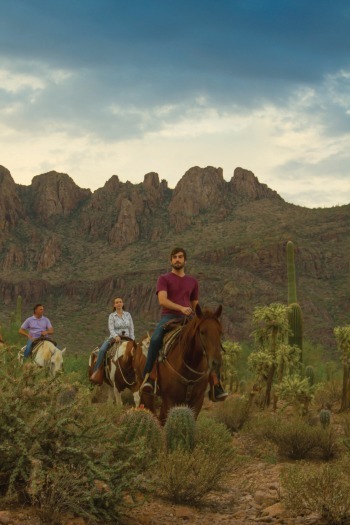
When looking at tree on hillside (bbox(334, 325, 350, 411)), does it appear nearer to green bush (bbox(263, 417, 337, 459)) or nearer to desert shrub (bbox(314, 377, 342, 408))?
desert shrub (bbox(314, 377, 342, 408))

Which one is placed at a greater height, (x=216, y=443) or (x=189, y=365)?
(x=189, y=365)

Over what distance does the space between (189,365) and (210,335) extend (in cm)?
88

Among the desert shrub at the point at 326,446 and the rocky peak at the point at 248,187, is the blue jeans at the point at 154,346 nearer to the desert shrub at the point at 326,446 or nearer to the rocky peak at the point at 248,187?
the desert shrub at the point at 326,446

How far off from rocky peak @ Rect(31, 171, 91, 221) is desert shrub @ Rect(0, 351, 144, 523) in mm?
115341

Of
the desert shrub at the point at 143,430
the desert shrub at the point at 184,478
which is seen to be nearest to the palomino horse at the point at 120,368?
the desert shrub at the point at 143,430

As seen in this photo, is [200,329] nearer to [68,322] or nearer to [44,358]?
[44,358]

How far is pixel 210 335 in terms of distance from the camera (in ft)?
28.1

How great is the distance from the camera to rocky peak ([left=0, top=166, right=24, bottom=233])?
114062 millimetres

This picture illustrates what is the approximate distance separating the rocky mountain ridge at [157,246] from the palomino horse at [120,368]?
52995 mm

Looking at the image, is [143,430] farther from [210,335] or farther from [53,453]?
[53,453]

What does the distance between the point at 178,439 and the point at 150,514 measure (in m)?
1.94

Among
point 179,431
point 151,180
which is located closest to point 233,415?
point 179,431

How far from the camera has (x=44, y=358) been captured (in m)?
15.2

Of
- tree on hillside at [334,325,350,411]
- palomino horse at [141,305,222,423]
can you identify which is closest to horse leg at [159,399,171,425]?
palomino horse at [141,305,222,423]
